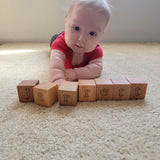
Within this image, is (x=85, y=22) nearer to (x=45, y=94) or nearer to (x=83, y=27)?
(x=83, y=27)

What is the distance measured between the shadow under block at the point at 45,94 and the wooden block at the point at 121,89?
0.26m

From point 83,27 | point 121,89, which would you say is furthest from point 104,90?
point 83,27

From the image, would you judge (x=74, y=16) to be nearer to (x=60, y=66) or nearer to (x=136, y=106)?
(x=60, y=66)

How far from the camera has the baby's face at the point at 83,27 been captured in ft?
2.17

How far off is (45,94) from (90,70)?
364 millimetres

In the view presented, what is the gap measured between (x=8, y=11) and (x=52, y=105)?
6.28ft

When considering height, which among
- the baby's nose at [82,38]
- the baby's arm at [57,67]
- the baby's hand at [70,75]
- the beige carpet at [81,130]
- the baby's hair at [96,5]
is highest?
the baby's hair at [96,5]

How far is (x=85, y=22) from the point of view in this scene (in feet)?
2.19

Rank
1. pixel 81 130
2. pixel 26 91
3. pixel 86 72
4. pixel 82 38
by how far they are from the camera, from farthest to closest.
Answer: pixel 86 72 < pixel 82 38 < pixel 26 91 < pixel 81 130

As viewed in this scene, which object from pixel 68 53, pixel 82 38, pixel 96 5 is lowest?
pixel 68 53

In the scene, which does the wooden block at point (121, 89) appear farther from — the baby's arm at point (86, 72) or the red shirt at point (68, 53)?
the red shirt at point (68, 53)

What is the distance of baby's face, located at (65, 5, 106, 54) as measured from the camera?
66 centimetres

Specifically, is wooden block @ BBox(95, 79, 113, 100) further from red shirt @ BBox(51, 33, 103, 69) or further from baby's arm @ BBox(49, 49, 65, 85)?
red shirt @ BBox(51, 33, 103, 69)

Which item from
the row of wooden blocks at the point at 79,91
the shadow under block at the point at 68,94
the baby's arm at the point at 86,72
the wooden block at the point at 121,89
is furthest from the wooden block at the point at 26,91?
the wooden block at the point at 121,89
